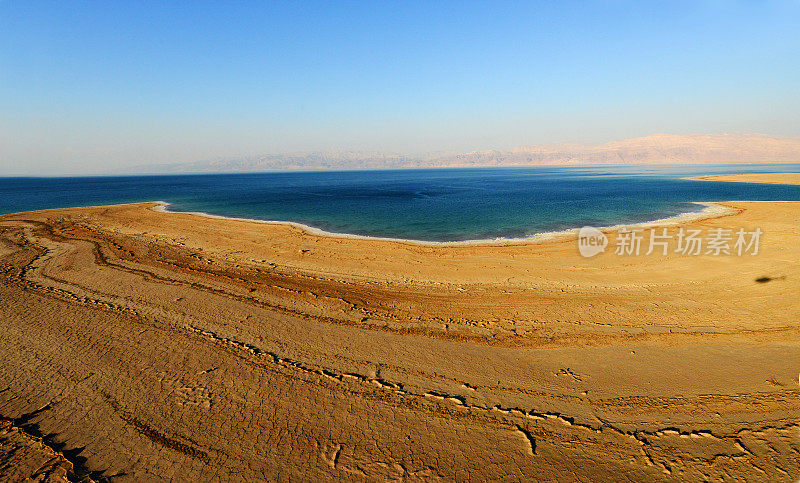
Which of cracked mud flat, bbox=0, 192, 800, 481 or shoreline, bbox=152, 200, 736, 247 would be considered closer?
cracked mud flat, bbox=0, 192, 800, 481

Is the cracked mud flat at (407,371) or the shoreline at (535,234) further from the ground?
the shoreline at (535,234)

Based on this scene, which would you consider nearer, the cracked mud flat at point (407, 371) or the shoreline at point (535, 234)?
the cracked mud flat at point (407, 371)

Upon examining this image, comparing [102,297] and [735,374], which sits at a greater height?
[102,297]

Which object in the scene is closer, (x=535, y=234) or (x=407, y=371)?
(x=407, y=371)

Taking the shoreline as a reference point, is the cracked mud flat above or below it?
below

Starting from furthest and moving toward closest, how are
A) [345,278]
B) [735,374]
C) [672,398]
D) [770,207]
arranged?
1. [770,207]
2. [345,278]
3. [735,374]
4. [672,398]

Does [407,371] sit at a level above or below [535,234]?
below

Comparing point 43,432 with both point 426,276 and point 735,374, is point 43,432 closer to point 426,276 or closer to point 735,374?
point 426,276

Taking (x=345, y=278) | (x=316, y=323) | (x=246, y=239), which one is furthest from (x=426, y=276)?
(x=246, y=239)
